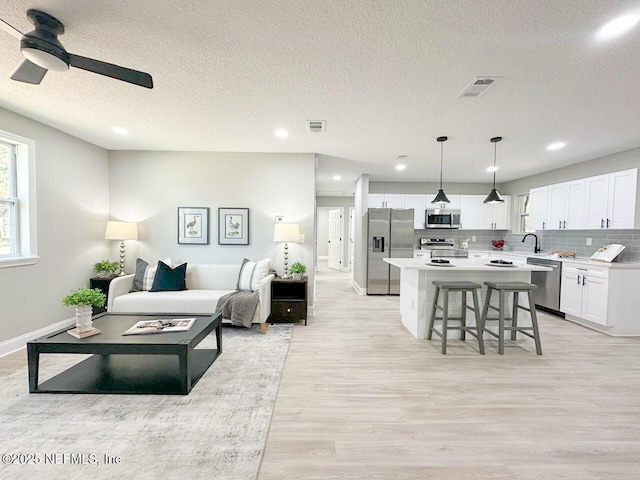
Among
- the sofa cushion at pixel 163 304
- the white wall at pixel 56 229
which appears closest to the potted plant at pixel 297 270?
the sofa cushion at pixel 163 304

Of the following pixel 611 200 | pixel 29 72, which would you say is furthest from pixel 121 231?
pixel 611 200

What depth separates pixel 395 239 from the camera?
6098 millimetres

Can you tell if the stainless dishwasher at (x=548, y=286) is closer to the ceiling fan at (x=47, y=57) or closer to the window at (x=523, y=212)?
the window at (x=523, y=212)

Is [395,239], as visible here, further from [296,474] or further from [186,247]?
[296,474]

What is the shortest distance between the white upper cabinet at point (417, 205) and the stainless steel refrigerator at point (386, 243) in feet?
1.57

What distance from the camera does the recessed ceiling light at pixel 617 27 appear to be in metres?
1.62

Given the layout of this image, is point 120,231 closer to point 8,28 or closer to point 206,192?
point 206,192

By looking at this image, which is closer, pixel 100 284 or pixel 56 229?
pixel 56 229

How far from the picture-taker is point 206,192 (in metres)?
4.53

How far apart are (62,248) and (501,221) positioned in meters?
7.88

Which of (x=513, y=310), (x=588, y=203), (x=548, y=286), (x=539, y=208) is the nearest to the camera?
(x=513, y=310)

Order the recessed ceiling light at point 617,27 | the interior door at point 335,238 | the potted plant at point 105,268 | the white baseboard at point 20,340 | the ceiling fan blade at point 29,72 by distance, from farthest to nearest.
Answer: the interior door at point 335,238 < the potted plant at point 105,268 < the white baseboard at point 20,340 < the ceiling fan blade at point 29,72 < the recessed ceiling light at point 617,27

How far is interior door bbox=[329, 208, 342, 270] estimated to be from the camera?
979cm

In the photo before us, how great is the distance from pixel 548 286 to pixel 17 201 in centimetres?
727
